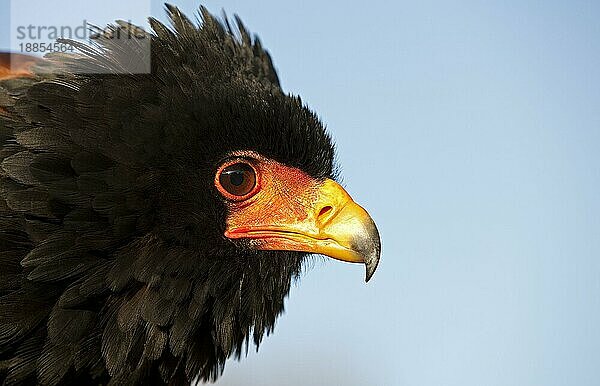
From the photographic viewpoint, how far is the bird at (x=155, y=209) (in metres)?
4.06

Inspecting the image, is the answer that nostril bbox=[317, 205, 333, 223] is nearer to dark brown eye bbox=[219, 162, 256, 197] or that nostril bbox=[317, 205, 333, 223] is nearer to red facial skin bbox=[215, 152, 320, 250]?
red facial skin bbox=[215, 152, 320, 250]

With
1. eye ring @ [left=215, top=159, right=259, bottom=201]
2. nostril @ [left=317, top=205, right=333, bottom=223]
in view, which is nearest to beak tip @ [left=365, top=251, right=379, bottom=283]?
nostril @ [left=317, top=205, right=333, bottom=223]

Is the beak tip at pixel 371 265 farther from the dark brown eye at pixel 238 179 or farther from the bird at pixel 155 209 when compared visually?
the dark brown eye at pixel 238 179

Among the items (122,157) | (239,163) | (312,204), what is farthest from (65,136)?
(312,204)

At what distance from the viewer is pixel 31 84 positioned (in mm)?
4480

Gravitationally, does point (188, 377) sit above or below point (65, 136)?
below

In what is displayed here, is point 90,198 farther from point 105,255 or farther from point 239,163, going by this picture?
point 239,163

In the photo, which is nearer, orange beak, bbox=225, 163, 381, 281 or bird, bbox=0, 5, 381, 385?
bird, bbox=0, 5, 381, 385

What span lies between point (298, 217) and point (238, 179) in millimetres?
474

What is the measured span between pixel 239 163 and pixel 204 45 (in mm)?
782

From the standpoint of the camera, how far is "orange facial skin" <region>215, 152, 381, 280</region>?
15.2 ft

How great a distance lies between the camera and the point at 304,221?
4.77m

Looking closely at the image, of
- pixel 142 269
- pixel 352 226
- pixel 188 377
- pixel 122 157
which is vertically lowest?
pixel 188 377

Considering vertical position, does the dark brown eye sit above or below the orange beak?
above
